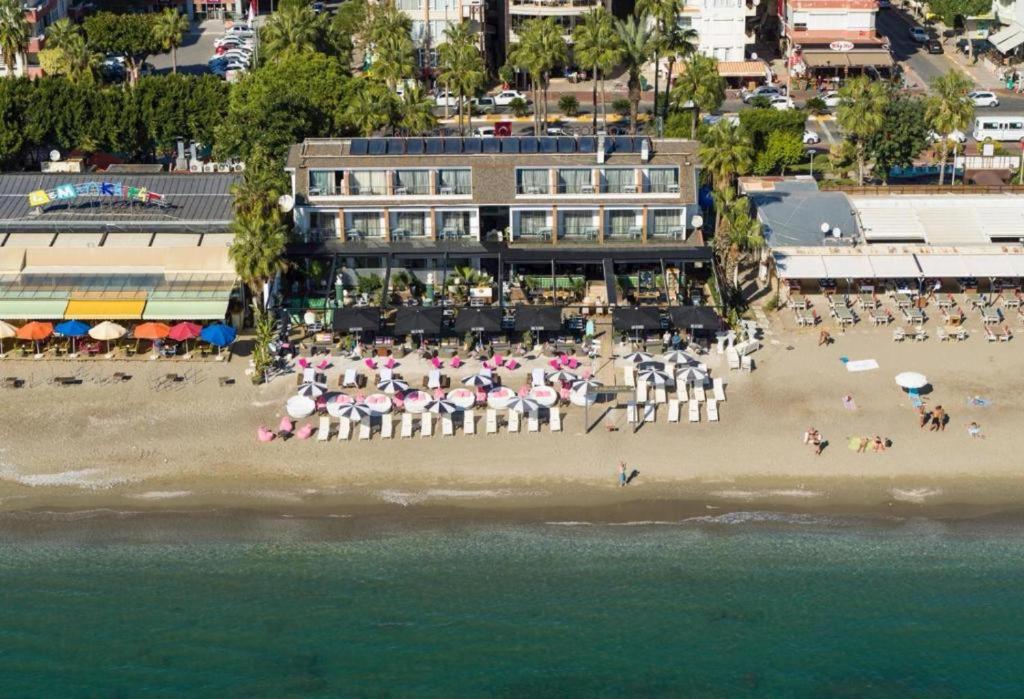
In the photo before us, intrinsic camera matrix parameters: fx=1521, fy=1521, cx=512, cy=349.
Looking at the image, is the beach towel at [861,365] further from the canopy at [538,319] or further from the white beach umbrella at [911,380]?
the canopy at [538,319]

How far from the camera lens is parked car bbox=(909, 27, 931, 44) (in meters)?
137

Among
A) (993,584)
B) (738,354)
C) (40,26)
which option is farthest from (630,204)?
(40,26)

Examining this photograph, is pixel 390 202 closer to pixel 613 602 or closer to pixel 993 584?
pixel 613 602

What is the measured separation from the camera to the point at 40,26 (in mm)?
127438

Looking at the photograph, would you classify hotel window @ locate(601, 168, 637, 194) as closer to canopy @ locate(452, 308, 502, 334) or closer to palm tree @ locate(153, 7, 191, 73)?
canopy @ locate(452, 308, 502, 334)

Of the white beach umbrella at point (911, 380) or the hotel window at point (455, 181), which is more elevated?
the hotel window at point (455, 181)

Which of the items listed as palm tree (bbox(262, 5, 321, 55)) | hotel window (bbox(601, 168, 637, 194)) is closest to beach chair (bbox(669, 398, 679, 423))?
hotel window (bbox(601, 168, 637, 194))

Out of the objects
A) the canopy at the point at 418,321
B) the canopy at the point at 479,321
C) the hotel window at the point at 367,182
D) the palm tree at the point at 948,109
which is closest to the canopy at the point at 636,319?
the canopy at the point at 479,321

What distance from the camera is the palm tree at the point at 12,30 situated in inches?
4336

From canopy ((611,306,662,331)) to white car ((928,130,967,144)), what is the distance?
98.9ft

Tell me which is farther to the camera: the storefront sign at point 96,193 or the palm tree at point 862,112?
the palm tree at point 862,112

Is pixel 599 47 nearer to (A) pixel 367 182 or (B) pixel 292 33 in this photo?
(B) pixel 292 33

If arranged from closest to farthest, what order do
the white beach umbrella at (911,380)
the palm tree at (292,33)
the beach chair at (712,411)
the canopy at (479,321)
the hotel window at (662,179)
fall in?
1. the beach chair at (712,411)
2. the white beach umbrella at (911,380)
3. the canopy at (479,321)
4. the hotel window at (662,179)
5. the palm tree at (292,33)

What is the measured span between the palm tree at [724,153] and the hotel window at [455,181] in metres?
13.1
